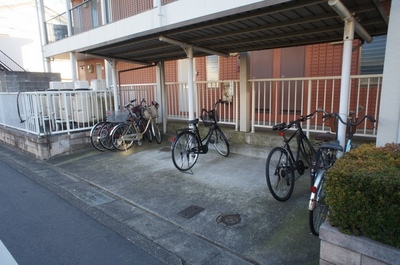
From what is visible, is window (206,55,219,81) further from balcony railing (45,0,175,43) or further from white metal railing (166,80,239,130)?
balcony railing (45,0,175,43)

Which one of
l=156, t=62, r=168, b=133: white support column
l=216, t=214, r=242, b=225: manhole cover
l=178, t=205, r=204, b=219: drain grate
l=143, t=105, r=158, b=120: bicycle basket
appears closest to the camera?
l=216, t=214, r=242, b=225: manhole cover

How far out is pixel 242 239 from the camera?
2.78m

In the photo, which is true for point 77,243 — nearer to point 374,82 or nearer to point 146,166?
point 146,166

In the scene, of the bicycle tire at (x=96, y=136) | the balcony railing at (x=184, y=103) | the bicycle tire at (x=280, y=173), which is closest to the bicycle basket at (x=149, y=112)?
the balcony railing at (x=184, y=103)

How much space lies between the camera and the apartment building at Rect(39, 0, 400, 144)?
3.48 m

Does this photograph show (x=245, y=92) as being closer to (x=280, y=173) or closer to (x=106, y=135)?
(x=280, y=173)

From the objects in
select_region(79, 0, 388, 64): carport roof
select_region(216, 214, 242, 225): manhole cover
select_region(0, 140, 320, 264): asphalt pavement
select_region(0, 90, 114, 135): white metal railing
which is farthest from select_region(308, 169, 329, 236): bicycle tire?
select_region(0, 90, 114, 135): white metal railing

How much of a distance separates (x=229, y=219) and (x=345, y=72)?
2529 millimetres

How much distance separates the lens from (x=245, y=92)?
18.6ft

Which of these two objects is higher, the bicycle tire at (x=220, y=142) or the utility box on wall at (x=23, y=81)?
the utility box on wall at (x=23, y=81)

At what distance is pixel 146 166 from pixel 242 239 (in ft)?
10.0

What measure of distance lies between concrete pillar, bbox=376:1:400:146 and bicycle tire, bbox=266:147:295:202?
45.1 inches

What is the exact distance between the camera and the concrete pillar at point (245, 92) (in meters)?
5.61

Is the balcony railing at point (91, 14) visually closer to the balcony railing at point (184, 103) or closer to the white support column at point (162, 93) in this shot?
the white support column at point (162, 93)
